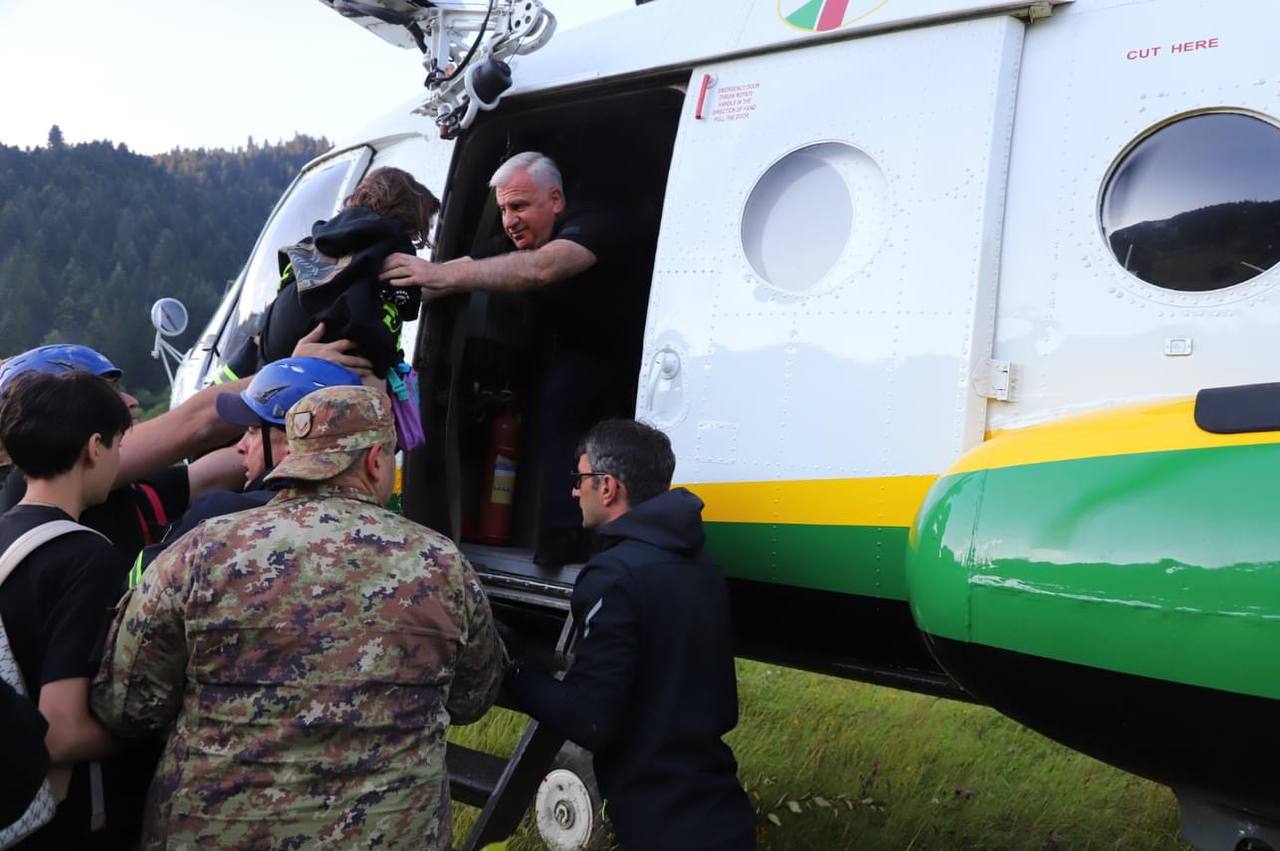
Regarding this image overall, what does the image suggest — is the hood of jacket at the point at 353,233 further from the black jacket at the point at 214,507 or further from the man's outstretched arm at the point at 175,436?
the black jacket at the point at 214,507

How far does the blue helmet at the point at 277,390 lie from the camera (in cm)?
285

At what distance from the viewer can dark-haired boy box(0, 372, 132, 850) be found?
2209mm

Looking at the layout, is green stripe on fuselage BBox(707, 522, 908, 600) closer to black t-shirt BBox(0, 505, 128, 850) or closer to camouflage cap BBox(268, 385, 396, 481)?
camouflage cap BBox(268, 385, 396, 481)

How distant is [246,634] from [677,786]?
3.80ft

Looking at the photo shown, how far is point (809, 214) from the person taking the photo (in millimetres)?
3438

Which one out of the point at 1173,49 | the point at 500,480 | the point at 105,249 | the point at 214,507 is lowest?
the point at 500,480

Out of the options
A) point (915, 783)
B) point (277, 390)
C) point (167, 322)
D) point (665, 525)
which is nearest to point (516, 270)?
point (277, 390)

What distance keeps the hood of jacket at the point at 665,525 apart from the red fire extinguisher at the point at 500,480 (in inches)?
85.2

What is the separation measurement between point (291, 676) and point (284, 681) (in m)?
0.02

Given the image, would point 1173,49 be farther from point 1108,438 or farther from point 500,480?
point 500,480

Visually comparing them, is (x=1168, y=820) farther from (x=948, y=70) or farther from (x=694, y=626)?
(x=948, y=70)

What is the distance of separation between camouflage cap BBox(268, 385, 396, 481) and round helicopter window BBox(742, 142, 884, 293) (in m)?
1.57

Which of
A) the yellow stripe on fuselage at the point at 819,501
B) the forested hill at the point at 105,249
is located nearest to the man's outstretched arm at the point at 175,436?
the yellow stripe on fuselage at the point at 819,501

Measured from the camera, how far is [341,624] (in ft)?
7.10
